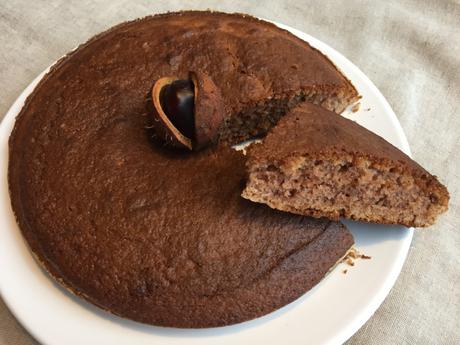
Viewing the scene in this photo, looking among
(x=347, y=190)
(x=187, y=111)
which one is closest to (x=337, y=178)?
(x=347, y=190)

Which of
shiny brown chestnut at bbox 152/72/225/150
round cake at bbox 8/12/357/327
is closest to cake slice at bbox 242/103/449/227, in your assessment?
round cake at bbox 8/12/357/327

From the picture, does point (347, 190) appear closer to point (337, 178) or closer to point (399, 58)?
point (337, 178)

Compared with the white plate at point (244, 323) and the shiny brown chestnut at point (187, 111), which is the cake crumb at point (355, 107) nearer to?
the white plate at point (244, 323)

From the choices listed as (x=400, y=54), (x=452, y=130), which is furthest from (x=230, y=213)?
(x=400, y=54)

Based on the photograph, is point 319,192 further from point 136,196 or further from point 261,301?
point 136,196

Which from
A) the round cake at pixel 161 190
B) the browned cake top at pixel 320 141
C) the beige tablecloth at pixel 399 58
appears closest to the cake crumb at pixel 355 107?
the round cake at pixel 161 190

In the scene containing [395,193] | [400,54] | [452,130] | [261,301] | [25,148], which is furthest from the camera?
[400,54]

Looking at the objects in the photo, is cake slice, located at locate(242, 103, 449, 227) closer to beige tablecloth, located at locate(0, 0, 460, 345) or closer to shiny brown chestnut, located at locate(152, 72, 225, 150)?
shiny brown chestnut, located at locate(152, 72, 225, 150)
